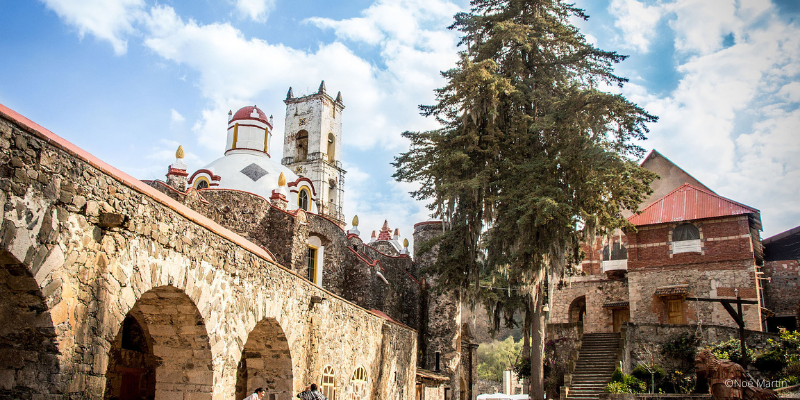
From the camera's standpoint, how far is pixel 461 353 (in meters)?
26.2

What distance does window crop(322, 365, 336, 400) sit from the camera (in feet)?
42.7

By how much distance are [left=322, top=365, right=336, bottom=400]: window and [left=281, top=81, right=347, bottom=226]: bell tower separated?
33.7m

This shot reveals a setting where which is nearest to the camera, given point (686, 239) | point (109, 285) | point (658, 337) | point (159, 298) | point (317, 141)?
point (109, 285)

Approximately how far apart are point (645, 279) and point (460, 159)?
439 inches

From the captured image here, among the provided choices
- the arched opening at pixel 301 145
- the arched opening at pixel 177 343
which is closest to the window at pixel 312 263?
the arched opening at pixel 177 343

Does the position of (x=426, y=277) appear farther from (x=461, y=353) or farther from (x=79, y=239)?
(x=79, y=239)

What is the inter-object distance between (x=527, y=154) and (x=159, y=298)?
13.0 meters

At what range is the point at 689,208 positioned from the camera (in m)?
23.9

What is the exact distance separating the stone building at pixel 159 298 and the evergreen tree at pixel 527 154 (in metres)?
4.10

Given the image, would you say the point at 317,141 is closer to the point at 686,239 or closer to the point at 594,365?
the point at 686,239

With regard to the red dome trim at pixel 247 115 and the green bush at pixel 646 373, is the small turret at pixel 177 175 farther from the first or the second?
the green bush at pixel 646 373

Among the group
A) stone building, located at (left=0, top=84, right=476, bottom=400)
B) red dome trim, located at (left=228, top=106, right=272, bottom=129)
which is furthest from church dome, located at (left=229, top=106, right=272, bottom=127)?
stone building, located at (left=0, top=84, right=476, bottom=400)

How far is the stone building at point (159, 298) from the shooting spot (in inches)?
230

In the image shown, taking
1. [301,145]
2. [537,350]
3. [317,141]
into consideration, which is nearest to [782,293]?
[537,350]
